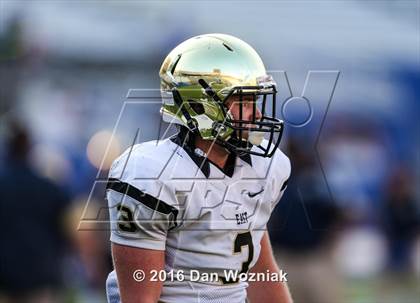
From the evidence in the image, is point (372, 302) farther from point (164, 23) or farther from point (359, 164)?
point (164, 23)

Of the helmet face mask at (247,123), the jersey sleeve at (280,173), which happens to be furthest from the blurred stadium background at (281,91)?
the helmet face mask at (247,123)

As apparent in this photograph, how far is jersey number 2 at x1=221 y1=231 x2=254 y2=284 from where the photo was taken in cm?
330

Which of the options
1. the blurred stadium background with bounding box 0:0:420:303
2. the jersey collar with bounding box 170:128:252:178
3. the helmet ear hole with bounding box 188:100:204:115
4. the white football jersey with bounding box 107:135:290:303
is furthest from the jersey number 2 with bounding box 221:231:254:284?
the blurred stadium background with bounding box 0:0:420:303

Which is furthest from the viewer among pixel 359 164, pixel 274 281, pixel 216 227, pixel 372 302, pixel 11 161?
pixel 359 164

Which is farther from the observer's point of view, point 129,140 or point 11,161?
point 129,140

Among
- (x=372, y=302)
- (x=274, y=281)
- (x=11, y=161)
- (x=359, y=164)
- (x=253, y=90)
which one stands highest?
(x=253, y=90)

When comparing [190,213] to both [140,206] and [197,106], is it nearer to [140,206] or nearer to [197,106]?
[140,206]

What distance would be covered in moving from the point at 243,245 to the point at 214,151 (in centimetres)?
32

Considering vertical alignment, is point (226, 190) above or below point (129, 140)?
above

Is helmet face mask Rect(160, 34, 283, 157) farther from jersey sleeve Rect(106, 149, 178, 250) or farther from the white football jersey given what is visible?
jersey sleeve Rect(106, 149, 178, 250)

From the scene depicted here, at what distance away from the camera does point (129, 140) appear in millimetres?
8531

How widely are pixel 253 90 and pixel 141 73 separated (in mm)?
6093

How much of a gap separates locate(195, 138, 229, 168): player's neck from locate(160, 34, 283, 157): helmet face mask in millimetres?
21

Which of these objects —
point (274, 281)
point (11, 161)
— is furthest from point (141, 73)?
point (274, 281)
